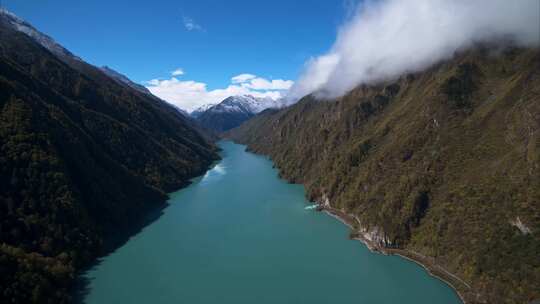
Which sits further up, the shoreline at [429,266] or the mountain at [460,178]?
the mountain at [460,178]

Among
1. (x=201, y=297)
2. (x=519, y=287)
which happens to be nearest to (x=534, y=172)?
(x=519, y=287)

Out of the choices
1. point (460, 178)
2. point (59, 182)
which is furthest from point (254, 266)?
point (460, 178)

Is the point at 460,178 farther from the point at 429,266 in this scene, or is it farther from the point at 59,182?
the point at 59,182

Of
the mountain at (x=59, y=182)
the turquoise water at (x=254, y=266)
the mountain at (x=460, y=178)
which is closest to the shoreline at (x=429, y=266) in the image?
the mountain at (x=460, y=178)

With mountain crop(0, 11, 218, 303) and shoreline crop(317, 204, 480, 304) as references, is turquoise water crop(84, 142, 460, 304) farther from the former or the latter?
mountain crop(0, 11, 218, 303)

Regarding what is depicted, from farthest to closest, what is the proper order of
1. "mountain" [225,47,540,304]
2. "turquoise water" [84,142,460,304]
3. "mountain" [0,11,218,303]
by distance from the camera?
"turquoise water" [84,142,460,304] → "mountain" [0,11,218,303] → "mountain" [225,47,540,304]

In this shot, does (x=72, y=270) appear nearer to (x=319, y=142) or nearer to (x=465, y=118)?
(x=465, y=118)

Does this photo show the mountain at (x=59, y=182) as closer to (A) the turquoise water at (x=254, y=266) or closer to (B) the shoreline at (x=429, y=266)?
(A) the turquoise water at (x=254, y=266)

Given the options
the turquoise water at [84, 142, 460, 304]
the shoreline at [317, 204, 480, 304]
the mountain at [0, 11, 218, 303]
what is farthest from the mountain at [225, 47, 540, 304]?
the mountain at [0, 11, 218, 303]
